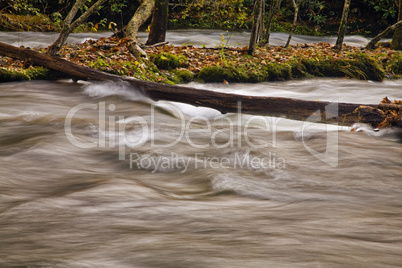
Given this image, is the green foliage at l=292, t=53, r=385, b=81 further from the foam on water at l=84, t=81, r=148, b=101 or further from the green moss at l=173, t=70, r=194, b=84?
the foam on water at l=84, t=81, r=148, b=101

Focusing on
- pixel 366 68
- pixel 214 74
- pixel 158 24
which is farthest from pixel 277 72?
pixel 158 24

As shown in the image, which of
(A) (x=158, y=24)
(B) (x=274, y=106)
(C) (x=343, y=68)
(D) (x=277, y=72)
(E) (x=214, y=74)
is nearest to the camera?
(B) (x=274, y=106)

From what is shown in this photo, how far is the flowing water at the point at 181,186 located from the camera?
2.52 m

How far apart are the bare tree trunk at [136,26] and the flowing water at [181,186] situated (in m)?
2.80

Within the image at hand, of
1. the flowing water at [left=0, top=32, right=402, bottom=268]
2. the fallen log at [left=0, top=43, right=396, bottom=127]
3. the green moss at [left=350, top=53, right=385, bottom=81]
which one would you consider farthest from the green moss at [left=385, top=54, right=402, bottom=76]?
the fallen log at [left=0, top=43, right=396, bottom=127]

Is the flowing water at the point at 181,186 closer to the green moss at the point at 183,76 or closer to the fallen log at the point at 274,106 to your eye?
the fallen log at the point at 274,106

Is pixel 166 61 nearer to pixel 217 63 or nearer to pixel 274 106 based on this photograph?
pixel 217 63

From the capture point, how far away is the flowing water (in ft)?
8.27

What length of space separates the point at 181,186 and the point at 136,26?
8.59 m

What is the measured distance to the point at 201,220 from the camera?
10.5ft

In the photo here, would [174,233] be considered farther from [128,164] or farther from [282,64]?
[282,64]

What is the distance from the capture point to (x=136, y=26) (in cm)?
1195

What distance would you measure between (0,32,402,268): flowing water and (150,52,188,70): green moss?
3129 millimetres

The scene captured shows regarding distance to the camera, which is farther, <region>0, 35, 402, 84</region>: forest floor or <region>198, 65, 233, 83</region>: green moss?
<region>198, 65, 233, 83</region>: green moss
